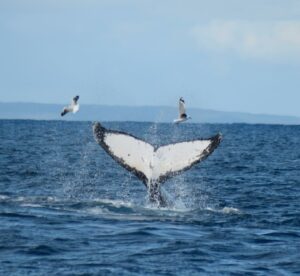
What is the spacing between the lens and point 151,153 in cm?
1207

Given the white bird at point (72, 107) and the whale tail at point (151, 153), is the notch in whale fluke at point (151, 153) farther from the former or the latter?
the white bird at point (72, 107)

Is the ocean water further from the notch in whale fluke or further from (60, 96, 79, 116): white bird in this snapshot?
(60, 96, 79, 116): white bird

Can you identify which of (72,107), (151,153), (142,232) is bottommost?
(142,232)

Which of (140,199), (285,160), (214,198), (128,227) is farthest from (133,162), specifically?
(285,160)

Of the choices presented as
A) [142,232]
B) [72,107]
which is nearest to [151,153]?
[142,232]

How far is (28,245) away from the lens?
1097 cm

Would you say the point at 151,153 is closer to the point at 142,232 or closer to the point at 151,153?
the point at 151,153

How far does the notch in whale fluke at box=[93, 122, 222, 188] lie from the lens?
462 inches

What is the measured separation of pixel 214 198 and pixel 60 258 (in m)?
7.42

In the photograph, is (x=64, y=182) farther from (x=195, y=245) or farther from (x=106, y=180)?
(x=195, y=245)

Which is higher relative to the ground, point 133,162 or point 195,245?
point 133,162

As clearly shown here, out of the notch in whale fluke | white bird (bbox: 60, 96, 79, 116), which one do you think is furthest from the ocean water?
white bird (bbox: 60, 96, 79, 116)

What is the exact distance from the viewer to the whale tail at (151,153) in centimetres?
1174

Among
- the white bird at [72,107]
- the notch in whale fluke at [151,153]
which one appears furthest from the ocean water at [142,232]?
the white bird at [72,107]
